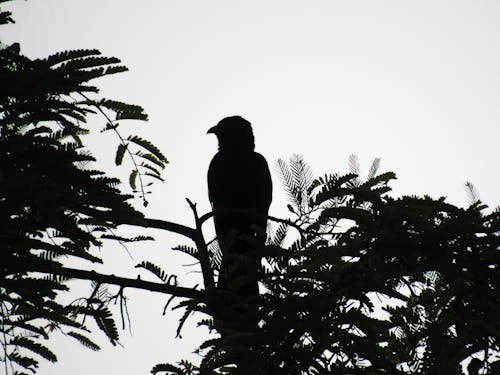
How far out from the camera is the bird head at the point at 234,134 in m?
6.41

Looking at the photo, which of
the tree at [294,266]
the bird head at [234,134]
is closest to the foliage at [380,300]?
the tree at [294,266]

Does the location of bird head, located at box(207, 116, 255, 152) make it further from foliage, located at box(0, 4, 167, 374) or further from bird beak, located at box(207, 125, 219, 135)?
foliage, located at box(0, 4, 167, 374)

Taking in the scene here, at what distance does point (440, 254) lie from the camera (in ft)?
6.44

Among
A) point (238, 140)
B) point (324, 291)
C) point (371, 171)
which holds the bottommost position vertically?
point (324, 291)

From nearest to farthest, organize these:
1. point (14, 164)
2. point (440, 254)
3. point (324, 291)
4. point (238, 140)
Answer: point (440, 254)
point (324, 291)
point (14, 164)
point (238, 140)

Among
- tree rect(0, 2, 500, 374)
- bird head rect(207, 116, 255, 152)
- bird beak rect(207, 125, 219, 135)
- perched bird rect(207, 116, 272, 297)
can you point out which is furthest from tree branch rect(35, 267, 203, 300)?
bird beak rect(207, 125, 219, 135)

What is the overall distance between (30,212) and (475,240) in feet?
5.81

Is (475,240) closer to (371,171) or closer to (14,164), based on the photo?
(371,171)

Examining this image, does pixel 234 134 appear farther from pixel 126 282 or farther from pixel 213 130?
pixel 126 282

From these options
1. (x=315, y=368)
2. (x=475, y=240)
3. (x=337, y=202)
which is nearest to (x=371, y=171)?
(x=337, y=202)

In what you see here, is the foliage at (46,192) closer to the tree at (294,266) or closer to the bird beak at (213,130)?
the tree at (294,266)

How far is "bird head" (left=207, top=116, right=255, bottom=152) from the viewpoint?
6414 mm

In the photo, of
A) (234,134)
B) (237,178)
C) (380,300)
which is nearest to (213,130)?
(234,134)

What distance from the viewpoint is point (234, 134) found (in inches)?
257
